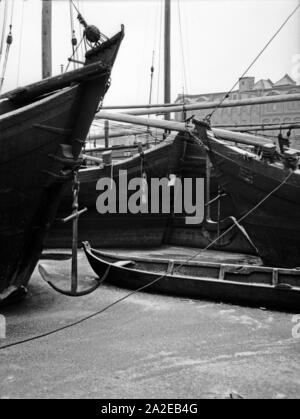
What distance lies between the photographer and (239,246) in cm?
1055

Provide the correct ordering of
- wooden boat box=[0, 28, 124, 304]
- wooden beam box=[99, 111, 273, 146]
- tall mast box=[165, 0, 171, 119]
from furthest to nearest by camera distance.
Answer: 1. tall mast box=[165, 0, 171, 119]
2. wooden beam box=[99, 111, 273, 146]
3. wooden boat box=[0, 28, 124, 304]

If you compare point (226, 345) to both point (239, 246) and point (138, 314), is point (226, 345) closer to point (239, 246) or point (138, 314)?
point (138, 314)

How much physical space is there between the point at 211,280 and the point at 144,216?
519 cm

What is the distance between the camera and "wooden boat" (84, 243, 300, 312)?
585cm

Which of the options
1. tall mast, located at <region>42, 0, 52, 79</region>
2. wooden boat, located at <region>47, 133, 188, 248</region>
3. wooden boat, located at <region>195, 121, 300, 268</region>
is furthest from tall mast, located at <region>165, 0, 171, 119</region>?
wooden boat, located at <region>195, 121, 300, 268</region>

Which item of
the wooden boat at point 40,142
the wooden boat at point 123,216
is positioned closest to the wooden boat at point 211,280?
the wooden boat at point 40,142

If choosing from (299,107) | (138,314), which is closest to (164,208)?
(138,314)

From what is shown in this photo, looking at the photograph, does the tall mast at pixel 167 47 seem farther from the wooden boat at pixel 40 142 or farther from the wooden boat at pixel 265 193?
the wooden boat at pixel 40 142

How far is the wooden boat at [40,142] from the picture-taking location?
5137 mm

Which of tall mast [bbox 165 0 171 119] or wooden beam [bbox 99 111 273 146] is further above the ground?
tall mast [bbox 165 0 171 119]

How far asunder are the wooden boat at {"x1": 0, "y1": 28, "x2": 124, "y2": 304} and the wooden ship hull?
16.9 ft

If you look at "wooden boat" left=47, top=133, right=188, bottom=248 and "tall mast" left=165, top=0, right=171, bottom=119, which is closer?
"wooden boat" left=47, top=133, right=188, bottom=248

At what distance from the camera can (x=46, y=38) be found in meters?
12.1

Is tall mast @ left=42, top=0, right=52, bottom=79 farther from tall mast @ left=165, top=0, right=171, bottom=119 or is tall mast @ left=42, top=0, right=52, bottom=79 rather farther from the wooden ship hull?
tall mast @ left=165, top=0, right=171, bottom=119
